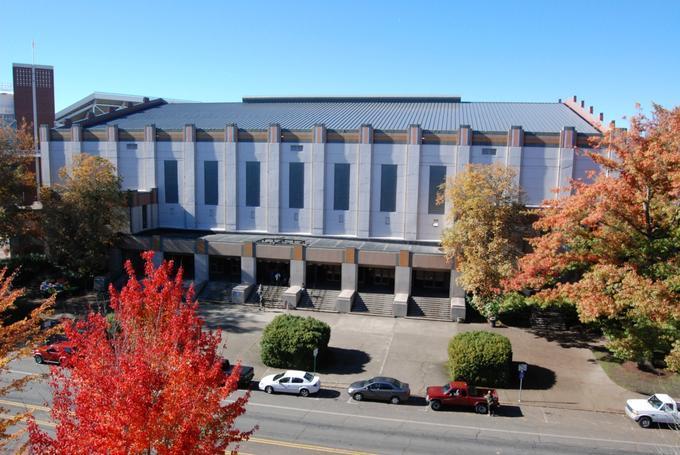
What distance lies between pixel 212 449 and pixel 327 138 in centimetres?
3629

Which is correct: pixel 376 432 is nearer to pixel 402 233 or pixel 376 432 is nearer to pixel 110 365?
pixel 110 365

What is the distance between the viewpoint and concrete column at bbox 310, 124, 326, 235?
149 feet

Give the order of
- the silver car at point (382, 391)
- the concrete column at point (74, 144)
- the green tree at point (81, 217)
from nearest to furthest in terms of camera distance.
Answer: the silver car at point (382, 391) < the green tree at point (81, 217) < the concrete column at point (74, 144)

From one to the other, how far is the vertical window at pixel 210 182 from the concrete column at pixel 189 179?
104cm

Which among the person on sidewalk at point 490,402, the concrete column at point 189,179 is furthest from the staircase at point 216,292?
the person on sidewalk at point 490,402

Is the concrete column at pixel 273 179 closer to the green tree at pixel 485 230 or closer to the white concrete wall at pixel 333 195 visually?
the white concrete wall at pixel 333 195

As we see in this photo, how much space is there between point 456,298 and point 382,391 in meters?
16.7

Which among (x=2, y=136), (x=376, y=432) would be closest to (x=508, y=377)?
(x=376, y=432)

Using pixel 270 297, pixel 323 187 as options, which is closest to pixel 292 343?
pixel 270 297

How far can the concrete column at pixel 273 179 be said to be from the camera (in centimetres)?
4619

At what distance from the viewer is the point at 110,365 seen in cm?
1240

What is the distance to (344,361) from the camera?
30781 mm

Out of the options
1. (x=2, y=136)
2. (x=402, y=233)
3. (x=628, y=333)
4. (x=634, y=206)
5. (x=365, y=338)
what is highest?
(x=2, y=136)

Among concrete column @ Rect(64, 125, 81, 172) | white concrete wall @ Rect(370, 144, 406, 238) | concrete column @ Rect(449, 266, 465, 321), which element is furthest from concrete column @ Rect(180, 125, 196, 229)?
concrete column @ Rect(449, 266, 465, 321)
